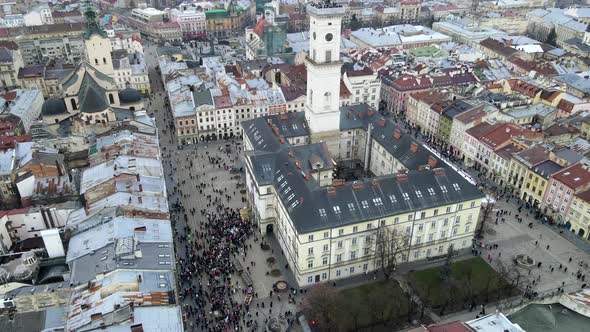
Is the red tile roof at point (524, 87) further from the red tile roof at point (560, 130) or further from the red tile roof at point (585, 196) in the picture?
the red tile roof at point (585, 196)

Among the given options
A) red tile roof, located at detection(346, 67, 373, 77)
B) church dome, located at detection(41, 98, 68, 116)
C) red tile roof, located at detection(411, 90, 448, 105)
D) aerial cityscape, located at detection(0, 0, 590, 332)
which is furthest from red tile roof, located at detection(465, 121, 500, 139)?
church dome, located at detection(41, 98, 68, 116)

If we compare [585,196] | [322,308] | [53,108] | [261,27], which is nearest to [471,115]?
[585,196]

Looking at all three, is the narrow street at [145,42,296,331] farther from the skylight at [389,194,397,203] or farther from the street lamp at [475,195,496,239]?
the street lamp at [475,195,496,239]

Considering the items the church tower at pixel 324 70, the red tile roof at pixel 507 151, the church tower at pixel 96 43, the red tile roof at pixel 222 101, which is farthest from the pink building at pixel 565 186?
the church tower at pixel 96 43

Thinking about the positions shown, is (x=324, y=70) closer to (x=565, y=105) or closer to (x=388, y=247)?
(x=388, y=247)

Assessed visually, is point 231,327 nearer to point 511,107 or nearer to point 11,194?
point 11,194

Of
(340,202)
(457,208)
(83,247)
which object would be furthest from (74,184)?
(457,208)
